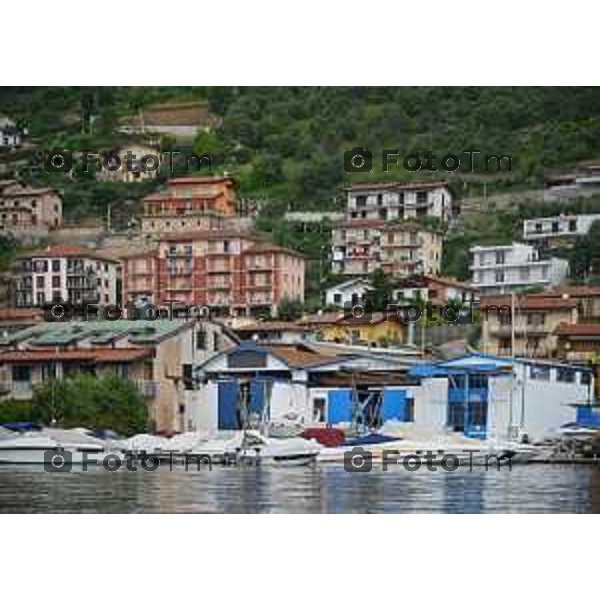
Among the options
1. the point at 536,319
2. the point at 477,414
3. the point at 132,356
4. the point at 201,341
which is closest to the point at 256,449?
the point at 201,341

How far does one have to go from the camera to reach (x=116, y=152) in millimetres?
6875

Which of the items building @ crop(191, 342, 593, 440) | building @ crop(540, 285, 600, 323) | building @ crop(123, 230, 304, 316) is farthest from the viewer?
building @ crop(123, 230, 304, 316)

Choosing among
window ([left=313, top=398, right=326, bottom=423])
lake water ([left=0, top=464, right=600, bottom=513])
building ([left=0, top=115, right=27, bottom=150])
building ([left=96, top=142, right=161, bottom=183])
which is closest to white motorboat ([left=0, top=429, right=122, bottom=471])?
lake water ([left=0, top=464, right=600, bottom=513])

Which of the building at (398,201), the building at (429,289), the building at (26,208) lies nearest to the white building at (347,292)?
the building at (429,289)

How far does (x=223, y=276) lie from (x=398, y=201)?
821mm

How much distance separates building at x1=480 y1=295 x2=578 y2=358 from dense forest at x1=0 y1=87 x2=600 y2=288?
9.8 inches

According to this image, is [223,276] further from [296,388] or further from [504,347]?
[504,347]

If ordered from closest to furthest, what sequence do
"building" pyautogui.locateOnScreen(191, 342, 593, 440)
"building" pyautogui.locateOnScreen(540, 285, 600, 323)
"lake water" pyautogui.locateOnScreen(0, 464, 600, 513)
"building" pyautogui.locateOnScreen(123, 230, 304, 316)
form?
"lake water" pyautogui.locateOnScreen(0, 464, 600, 513) → "building" pyautogui.locateOnScreen(540, 285, 600, 323) → "building" pyautogui.locateOnScreen(191, 342, 593, 440) → "building" pyautogui.locateOnScreen(123, 230, 304, 316)

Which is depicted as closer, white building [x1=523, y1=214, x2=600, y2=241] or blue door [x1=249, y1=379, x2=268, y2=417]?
white building [x1=523, y1=214, x2=600, y2=241]

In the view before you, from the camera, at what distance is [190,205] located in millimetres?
6793

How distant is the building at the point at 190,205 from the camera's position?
679cm

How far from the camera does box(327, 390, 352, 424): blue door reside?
678 centimetres

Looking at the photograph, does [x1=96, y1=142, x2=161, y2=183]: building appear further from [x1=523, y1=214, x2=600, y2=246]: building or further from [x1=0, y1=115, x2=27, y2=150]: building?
[x1=523, y1=214, x2=600, y2=246]: building

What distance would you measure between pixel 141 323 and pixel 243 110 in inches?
40.3
